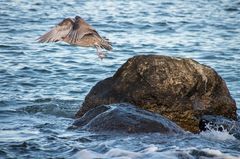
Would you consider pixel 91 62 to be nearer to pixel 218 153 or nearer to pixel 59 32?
pixel 59 32

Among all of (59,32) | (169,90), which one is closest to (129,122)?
(169,90)

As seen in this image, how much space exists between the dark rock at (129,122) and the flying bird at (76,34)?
3.60 ft

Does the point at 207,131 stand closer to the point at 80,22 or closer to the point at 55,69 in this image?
the point at 80,22

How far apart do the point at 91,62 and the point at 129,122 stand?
6746 mm

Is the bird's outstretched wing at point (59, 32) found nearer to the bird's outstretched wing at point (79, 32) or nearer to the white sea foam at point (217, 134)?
the bird's outstretched wing at point (79, 32)

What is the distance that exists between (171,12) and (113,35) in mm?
4879

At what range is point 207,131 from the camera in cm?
904

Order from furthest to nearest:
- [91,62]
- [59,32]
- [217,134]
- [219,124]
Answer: [91,62], [59,32], [219,124], [217,134]

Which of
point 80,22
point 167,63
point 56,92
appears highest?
point 80,22

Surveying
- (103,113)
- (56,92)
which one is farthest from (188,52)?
(103,113)

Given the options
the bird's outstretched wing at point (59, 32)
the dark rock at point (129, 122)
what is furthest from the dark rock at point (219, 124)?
the bird's outstretched wing at point (59, 32)

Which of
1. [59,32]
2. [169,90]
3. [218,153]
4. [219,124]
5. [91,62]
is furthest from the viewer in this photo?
[91,62]

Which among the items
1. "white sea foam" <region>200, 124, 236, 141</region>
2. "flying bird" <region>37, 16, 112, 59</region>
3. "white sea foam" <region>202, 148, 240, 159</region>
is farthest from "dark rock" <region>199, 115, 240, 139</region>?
"flying bird" <region>37, 16, 112, 59</region>

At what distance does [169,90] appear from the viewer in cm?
950
